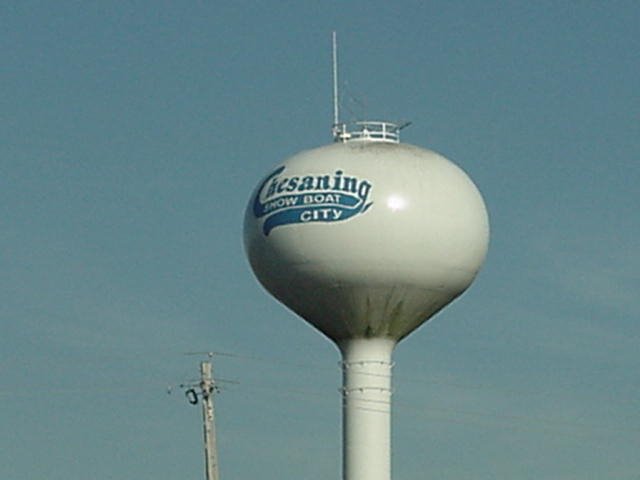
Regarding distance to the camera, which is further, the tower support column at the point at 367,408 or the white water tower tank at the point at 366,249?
the tower support column at the point at 367,408

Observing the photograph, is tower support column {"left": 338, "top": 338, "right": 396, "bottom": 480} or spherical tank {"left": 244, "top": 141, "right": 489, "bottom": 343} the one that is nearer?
spherical tank {"left": 244, "top": 141, "right": 489, "bottom": 343}

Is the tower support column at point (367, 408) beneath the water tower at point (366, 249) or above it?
beneath

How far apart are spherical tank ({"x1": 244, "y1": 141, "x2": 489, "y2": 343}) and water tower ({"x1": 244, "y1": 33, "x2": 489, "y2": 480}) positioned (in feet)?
0.07

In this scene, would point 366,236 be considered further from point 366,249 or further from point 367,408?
point 367,408

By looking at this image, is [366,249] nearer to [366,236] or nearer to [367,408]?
[366,236]

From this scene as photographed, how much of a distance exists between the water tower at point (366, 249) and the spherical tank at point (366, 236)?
0.9 inches

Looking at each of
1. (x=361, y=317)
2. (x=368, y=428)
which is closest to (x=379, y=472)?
(x=368, y=428)

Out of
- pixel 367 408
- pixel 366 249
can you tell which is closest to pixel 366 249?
pixel 366 249

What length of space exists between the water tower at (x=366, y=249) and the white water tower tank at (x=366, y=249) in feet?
0.07

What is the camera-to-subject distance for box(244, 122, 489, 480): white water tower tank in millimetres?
37156

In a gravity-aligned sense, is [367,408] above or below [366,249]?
below

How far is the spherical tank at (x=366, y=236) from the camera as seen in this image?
3712 cm

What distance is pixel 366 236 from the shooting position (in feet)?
122

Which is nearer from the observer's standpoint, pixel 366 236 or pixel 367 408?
pixel 366 236
